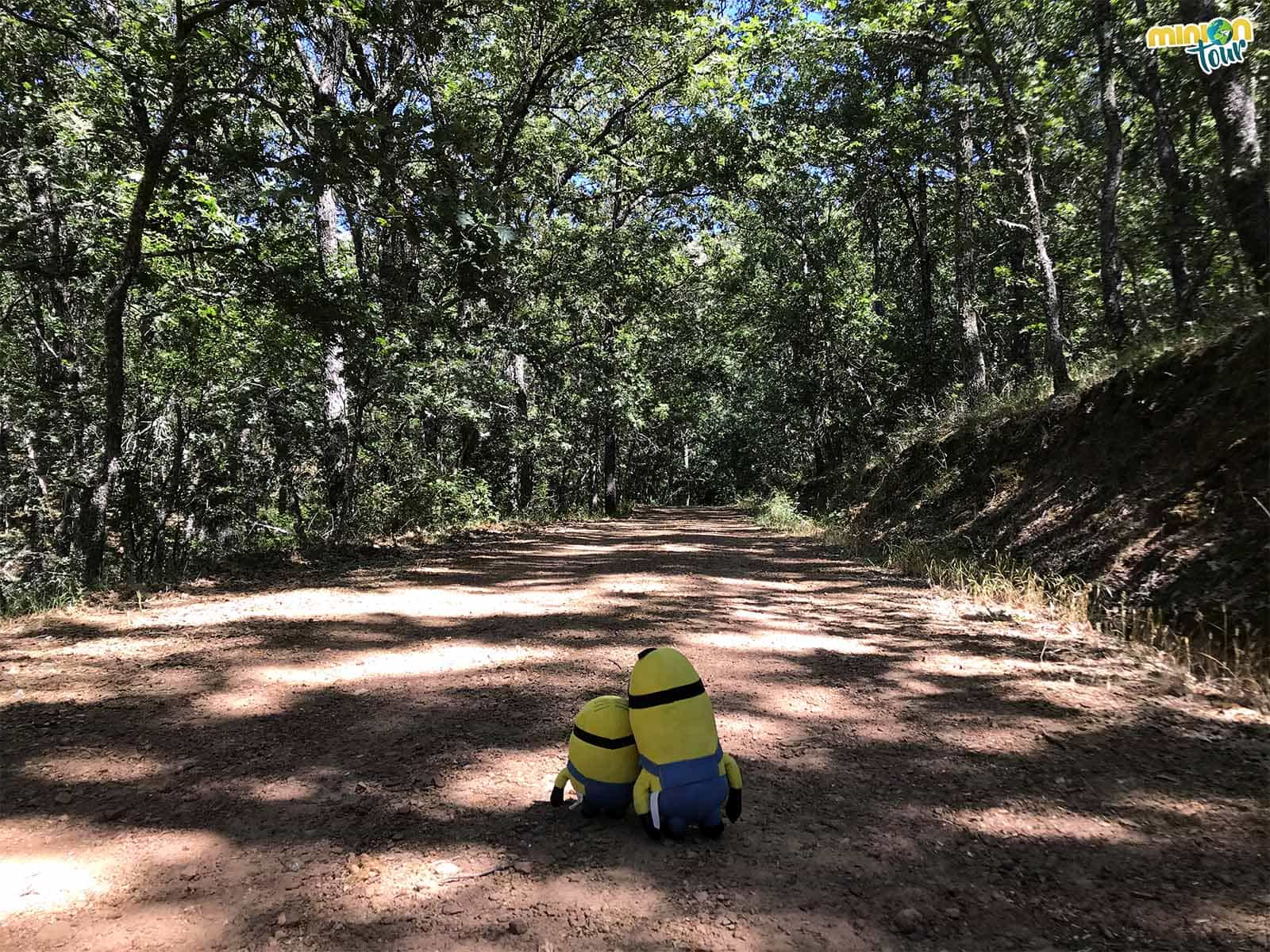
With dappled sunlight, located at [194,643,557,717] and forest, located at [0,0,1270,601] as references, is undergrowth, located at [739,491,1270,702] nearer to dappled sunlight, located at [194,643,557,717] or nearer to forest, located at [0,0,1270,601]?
forest, located at [0,0,1270,601]

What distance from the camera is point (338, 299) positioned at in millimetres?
8289

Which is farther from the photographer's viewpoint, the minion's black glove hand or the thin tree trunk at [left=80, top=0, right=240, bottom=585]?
the thin tree trunk at [left=80, top=0, right=240, bottom=585]

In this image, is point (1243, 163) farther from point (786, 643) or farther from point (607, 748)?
point (607, 748)

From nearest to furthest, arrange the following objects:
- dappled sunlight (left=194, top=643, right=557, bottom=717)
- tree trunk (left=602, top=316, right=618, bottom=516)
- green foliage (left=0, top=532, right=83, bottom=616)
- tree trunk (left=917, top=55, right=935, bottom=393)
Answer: dappled sunlight (left=194, top=643, right=557, bottom=717)
green foliage (left=0, top=532, right=83, bottom=616)
tree trunk (left=602, top=316, right=618, bottom=516)
tree trunk (left=917, top=55, right=935, bottom=393)

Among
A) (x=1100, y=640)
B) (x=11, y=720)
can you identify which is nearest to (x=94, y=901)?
(x=11, y=720)

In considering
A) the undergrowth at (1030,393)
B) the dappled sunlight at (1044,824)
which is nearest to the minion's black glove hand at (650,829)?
the dappled sunlight at (1044,824)

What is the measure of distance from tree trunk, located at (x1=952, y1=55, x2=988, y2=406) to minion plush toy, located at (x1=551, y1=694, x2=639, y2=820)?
11.7m

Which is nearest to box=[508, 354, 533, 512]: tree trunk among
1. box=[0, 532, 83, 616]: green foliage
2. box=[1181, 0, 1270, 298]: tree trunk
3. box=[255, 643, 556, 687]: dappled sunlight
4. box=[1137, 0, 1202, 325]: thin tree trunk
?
box=[0, 532, 83, 616]: green foliage

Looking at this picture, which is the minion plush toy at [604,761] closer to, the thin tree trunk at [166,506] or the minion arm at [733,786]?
the minion arm at [733,786]

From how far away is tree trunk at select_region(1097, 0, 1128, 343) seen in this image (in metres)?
9.09

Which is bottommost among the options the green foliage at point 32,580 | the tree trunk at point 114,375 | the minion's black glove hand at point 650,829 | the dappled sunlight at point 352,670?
the green foliage at point 32,580

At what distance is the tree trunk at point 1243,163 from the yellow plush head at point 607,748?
7390 millimetres

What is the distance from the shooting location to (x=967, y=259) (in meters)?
13.0

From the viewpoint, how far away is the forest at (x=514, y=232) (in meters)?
7.10
